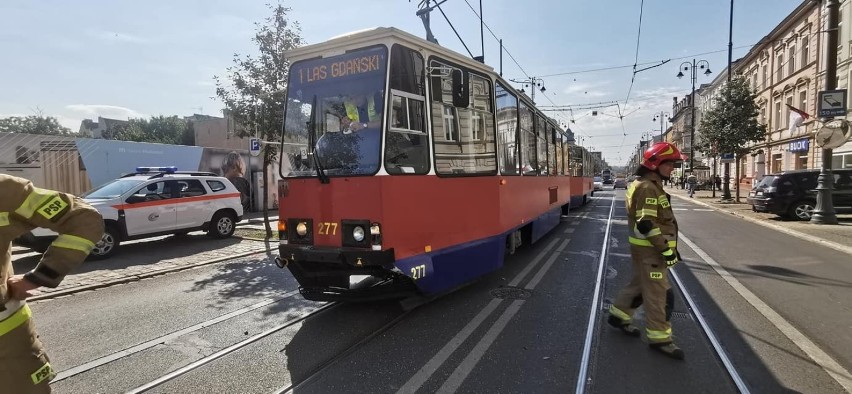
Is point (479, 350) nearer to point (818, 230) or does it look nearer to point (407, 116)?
point (407, 116)

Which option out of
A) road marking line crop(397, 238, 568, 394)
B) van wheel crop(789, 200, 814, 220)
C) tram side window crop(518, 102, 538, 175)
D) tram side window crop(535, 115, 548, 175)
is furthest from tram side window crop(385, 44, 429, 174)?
van wheel crop(789, 200, 814, 220)

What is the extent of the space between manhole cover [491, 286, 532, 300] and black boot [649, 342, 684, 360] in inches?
75.7

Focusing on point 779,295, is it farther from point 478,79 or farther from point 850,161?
point 850,161

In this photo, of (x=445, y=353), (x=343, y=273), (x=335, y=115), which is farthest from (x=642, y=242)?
(x=335, y=115)

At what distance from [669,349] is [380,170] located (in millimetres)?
3175

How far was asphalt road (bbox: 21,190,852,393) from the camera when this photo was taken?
3.50 m

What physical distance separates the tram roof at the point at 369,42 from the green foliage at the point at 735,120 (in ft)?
76.9

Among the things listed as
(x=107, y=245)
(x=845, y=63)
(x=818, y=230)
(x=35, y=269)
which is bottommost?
(x=818, y=230)

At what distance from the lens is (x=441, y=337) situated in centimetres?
439

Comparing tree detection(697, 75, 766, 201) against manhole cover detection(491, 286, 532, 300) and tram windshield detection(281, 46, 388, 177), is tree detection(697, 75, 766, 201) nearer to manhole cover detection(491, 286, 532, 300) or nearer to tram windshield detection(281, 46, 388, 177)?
manhole cover detection(491, 286, 532, 300)

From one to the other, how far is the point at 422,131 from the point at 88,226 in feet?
10.4

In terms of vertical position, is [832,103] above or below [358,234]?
above

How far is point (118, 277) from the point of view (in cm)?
727

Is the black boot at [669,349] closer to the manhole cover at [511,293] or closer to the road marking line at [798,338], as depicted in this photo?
the road marking line at [798,338]
